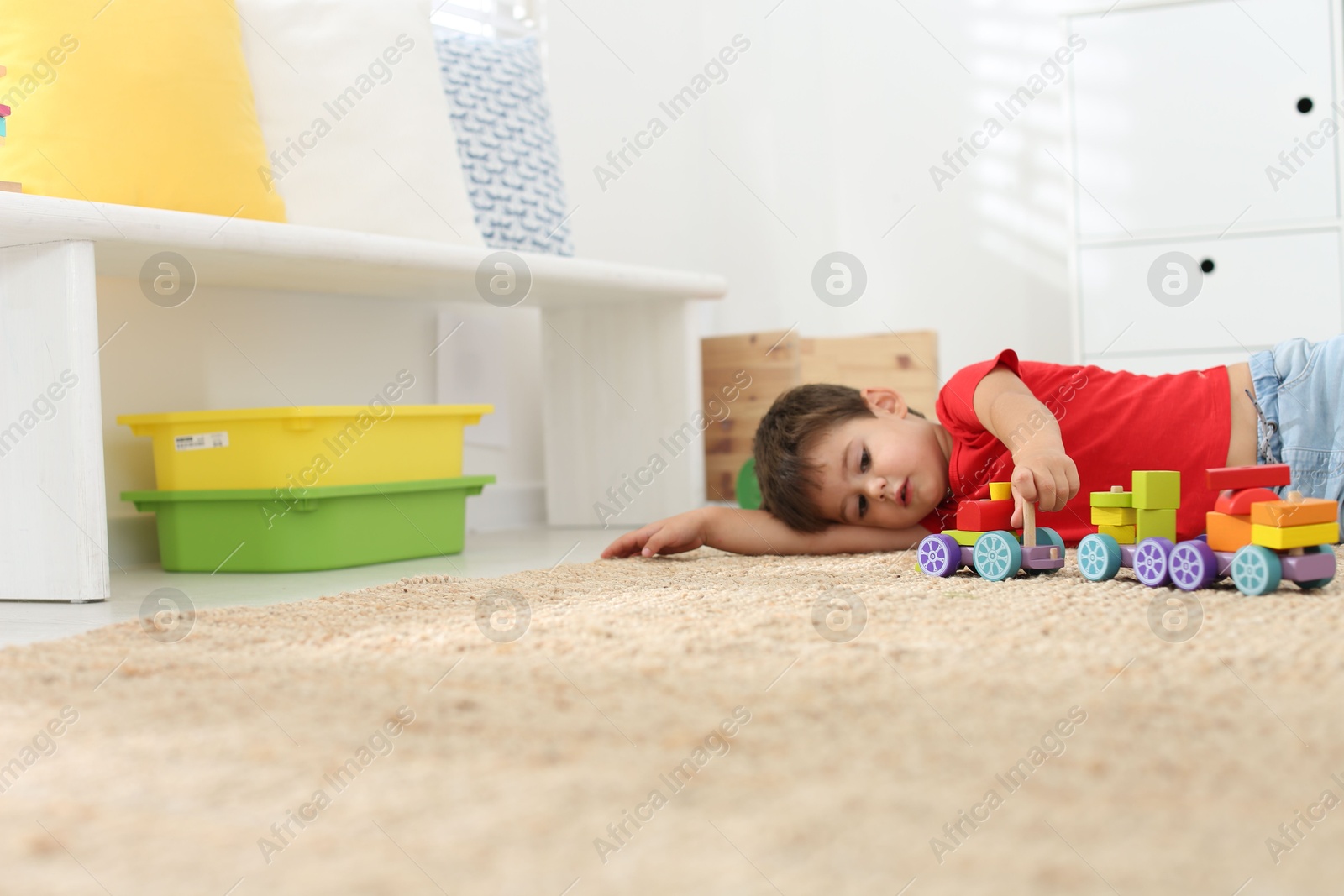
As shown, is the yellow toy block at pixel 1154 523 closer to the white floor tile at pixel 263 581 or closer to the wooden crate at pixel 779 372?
the white floor tile at pixel 263 581

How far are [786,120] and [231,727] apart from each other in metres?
2.66

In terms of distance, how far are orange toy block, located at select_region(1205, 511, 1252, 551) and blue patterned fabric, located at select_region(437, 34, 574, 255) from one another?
133cm

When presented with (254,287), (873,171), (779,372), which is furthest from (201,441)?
(873,171)

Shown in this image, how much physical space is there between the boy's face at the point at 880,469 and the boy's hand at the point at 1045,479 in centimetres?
25

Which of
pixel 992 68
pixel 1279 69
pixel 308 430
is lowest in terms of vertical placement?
pixel 308 430

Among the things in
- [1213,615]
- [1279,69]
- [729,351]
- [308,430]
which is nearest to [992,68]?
[1279,69]

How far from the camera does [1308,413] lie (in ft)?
4.38

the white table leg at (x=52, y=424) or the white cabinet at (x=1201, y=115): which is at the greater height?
the white cabinet at (x=1201, y=115)

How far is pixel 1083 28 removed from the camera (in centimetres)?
248

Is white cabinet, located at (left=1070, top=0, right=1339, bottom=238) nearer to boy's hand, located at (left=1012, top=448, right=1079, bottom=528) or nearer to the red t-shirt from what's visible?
the red t-shirt

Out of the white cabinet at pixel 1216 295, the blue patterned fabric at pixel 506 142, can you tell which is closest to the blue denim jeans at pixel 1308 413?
the white cabinet at pixel 1216 295

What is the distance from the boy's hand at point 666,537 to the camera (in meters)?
1.42

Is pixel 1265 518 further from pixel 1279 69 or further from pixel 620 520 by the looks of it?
pixel 1279 69

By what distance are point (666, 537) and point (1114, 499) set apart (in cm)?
55
